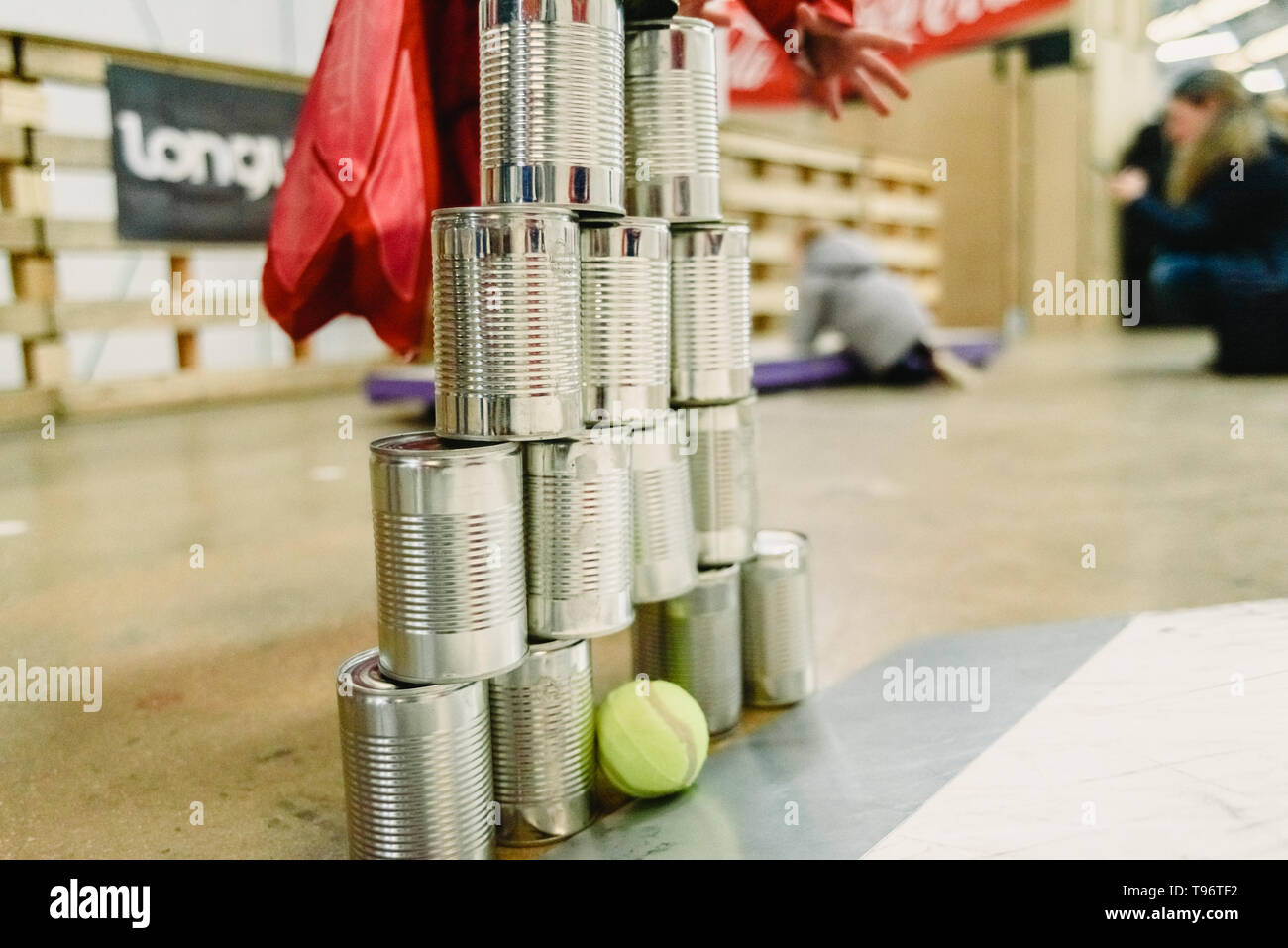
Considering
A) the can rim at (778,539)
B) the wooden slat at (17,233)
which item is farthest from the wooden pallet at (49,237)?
the can rim at (778,539)

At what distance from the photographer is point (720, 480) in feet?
4.15

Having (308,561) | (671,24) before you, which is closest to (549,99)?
(671,24)

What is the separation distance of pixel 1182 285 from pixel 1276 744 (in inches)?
184

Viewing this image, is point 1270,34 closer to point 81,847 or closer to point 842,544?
point 842,544

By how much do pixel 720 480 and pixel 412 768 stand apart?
51cm

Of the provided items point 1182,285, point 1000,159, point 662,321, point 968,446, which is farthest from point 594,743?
point 1000,159

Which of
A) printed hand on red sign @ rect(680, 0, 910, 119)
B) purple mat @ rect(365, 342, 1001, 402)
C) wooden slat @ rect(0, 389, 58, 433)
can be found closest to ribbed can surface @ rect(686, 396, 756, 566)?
printed hand on red sign @ rect(680, 0, 910, 119)

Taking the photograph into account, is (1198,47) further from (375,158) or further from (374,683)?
(374,683)

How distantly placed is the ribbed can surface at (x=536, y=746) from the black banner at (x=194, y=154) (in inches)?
138

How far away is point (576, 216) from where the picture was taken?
1.01m

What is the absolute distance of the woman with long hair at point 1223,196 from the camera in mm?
4629

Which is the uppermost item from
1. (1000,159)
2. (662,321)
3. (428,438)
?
(1000,159)

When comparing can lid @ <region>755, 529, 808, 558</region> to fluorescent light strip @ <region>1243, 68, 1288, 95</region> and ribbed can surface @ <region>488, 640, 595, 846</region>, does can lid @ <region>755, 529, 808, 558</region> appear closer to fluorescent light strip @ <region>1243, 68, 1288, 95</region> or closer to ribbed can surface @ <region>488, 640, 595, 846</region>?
ribbed can surface @ <region>488, 640, 595, 846</region>
